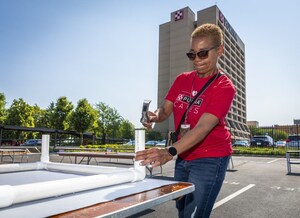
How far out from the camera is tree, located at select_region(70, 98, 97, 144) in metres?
41.6

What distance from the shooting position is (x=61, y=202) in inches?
39.9

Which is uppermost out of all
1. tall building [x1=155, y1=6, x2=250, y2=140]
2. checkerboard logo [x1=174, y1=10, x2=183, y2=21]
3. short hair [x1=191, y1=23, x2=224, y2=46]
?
→ checkerboard logo [x1=174, y1=10, x2=183, y2=21]

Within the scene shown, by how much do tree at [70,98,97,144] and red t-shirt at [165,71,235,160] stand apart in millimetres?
41153

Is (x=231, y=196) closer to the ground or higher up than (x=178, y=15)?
closer to the ground

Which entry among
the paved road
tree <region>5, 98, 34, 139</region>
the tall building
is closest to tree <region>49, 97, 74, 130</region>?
tree <region>5, 98, 34, 139</region>

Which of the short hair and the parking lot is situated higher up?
the short hair

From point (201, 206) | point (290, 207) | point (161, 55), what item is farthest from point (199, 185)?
point (161, 55)

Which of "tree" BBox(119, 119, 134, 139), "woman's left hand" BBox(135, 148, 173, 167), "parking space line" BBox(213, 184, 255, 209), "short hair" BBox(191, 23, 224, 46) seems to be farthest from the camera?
"tree" BBox(119, 119, 134, 139)

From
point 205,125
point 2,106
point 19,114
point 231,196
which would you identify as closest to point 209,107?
point 205,125

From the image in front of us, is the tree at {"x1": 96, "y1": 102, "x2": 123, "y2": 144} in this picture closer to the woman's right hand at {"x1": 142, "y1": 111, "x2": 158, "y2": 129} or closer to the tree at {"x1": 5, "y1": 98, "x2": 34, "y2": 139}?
the tree at {"x1": 5, "y1": 98, "x2": 34, "y2": 139}

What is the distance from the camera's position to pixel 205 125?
1604mm

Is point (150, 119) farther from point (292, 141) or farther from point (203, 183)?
point (292, 141)

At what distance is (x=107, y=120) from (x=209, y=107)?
5037cm

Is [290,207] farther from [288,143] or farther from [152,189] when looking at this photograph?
[288,143]
